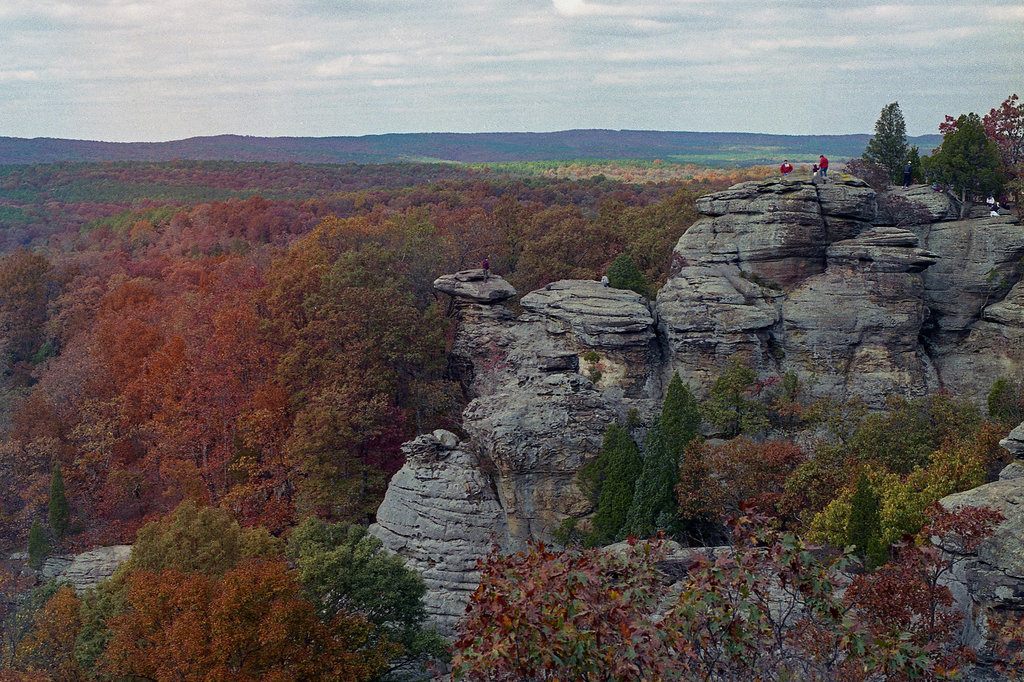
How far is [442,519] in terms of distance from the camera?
28.3 meters

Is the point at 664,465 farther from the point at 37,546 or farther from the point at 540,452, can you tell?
the point at 37,546

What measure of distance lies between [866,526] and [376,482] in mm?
19408

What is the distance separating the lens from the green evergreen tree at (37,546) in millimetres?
33094

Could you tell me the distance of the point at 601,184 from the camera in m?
98.6

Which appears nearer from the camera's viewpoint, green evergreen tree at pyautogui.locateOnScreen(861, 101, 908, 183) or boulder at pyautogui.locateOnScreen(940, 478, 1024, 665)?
boulder at pyautogui.locateOnScreen(940, 478, 1024, 665)

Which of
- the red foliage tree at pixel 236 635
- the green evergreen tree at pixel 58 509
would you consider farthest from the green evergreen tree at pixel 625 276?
the green evergreen tree at pixel 58 509

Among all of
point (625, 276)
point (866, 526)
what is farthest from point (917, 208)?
point (866, 526)

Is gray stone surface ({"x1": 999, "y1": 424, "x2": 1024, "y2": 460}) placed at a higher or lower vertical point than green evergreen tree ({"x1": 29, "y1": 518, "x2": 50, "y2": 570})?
higher

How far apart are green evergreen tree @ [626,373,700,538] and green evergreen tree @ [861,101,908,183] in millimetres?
17645

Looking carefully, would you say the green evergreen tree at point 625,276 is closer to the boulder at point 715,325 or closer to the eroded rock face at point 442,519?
the boulder at point 715,325

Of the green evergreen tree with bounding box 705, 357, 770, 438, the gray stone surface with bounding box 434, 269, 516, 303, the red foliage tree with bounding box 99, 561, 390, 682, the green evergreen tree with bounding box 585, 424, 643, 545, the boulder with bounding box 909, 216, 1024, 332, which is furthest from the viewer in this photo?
the gray stone surface with bounding box 434, 269, 516, 303

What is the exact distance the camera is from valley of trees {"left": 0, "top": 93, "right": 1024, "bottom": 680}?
10.0 meters

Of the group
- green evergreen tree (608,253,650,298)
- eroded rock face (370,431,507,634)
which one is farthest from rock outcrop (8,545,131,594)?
green evergreen tree (608,253,650,298)

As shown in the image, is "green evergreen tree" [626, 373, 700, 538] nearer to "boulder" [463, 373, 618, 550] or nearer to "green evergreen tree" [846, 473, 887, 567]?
"boulder" [463, 373, 618, 550]
